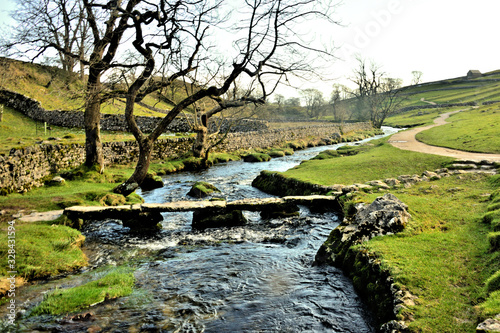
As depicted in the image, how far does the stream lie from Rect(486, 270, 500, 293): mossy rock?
1.95 meters

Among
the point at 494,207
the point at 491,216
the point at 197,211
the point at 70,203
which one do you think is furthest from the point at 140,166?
the point at 494,207

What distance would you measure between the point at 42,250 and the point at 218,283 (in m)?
4.71

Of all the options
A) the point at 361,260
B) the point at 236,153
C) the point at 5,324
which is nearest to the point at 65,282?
the point at 5,324

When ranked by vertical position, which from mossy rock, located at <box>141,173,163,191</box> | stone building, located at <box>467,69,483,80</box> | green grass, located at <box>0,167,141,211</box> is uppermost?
stone building, located at <box>467,69,483,80</box>

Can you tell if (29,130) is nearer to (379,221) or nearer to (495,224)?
(379,221)

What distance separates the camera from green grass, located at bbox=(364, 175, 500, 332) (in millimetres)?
4703

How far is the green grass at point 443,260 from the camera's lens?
470 cm

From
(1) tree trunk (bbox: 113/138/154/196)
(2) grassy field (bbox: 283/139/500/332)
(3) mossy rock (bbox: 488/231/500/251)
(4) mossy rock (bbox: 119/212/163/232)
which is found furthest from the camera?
(1) tree trunk (bbox: 113/138/154/196)

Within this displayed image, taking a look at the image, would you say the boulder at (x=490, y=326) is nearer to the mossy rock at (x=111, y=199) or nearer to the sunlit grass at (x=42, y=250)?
the sunlit grass at (x=42, y=250)

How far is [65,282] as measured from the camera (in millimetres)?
7066

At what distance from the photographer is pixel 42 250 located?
26.3 feet

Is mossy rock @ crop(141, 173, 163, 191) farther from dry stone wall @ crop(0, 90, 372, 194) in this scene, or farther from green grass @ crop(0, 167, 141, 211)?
dry stone wall @ crop(0, 90, 372, 194)

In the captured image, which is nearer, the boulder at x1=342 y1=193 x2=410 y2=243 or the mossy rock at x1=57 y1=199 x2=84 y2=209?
the boulder at x1=342 y1=193 x2=410 y2=243

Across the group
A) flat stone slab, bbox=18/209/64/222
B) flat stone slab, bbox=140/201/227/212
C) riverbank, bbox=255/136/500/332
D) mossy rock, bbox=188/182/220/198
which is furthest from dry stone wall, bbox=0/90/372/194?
riverbank, bbox=255/136/500/332
